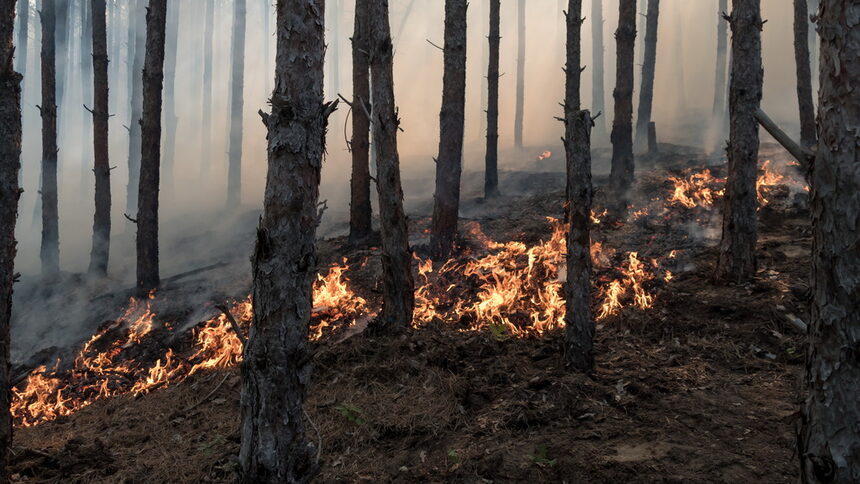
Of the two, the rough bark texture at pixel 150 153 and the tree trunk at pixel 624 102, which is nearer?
the rough bark texture at pixel 150 153

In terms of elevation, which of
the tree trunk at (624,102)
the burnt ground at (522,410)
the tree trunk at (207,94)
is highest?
the tree trunk at (207,94)

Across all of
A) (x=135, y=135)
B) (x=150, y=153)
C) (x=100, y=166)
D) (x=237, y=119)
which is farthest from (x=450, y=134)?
(x=135, y=135)

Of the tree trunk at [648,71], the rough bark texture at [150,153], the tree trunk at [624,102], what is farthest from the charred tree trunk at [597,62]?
→ the rough bark texture at [150,153]

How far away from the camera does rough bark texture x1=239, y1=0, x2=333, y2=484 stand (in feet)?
A: 13.4

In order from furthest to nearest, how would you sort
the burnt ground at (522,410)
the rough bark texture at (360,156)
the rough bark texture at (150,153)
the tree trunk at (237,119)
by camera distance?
the tree trunk at (237,119), the rough bark texture at (150,153), the rough bark texture at (360,156), the burnt ground at (522,410)

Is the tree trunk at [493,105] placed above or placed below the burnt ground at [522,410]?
above

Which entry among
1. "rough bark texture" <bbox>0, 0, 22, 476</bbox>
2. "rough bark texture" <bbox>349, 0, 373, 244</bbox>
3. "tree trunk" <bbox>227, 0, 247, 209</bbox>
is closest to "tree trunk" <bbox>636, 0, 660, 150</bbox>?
"rough bark texture" <bbox>349, 0, 373, 244</bbox>

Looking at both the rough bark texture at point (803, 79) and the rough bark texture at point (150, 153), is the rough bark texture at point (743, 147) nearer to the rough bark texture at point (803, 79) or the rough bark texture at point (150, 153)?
the rough bark texture at point (803, 79)

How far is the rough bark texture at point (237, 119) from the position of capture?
24578mm

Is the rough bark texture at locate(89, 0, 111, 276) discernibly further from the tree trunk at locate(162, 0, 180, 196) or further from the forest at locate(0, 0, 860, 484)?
the tree trunk at locate(162, 0, 180, 196)

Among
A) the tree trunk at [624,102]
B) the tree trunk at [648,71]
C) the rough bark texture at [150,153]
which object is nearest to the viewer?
the rough bark texture at [150,153]

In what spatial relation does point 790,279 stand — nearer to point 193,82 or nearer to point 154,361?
point 154,361

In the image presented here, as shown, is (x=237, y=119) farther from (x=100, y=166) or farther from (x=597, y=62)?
(x=597, y=62)

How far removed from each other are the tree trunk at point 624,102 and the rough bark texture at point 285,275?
11.3m
